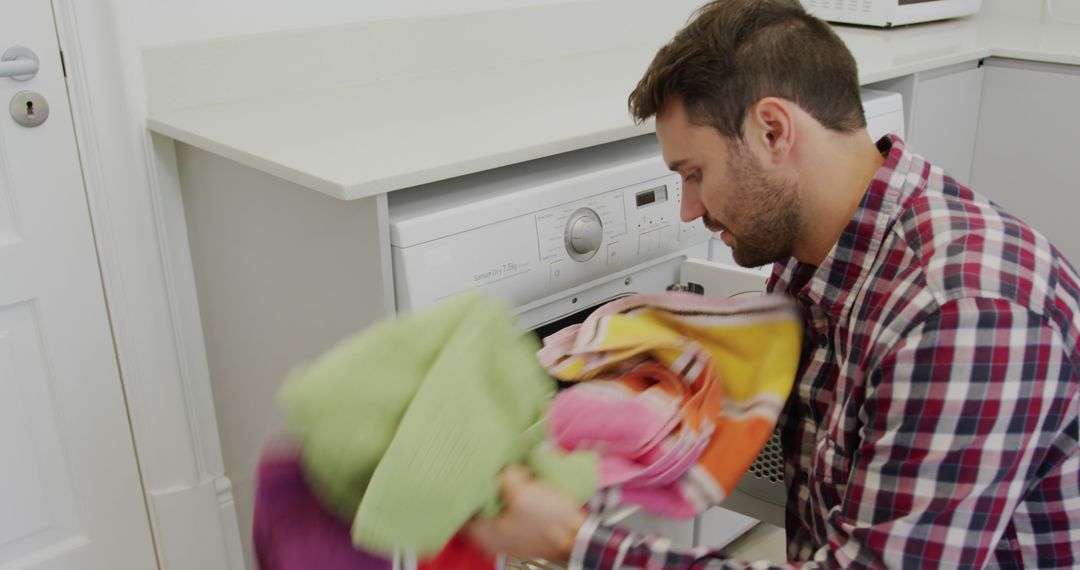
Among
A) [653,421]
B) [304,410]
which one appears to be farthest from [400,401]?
[653,421]

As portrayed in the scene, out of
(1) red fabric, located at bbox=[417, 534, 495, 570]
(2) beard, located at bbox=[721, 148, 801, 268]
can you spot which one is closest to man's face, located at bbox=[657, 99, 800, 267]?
(2) beard, located at bbox=[721, 148, 801, 268]

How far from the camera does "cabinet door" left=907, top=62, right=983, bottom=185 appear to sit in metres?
2.13

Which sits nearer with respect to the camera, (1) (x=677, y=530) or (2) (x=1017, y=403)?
(2) (x=1017, y=403)

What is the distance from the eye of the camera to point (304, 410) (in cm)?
78

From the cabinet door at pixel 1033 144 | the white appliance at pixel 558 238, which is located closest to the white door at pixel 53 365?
the white appliance at pixel 558 238

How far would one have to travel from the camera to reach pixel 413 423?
2.57ft

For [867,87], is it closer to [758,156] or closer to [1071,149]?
[1071,149]

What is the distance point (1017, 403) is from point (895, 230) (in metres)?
0.23

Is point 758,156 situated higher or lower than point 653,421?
higher

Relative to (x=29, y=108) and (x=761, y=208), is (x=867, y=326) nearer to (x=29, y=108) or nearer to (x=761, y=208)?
(x=761, y=208)

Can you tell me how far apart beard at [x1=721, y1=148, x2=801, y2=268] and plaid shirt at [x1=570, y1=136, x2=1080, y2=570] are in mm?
72

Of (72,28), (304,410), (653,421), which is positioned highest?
(72,28)

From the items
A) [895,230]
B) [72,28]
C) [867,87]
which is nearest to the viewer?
[895,230]

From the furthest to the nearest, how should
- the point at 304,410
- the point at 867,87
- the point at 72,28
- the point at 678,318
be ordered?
the point at 867,87
the point at 72,28
the point at 678,318
the point at 304,410
